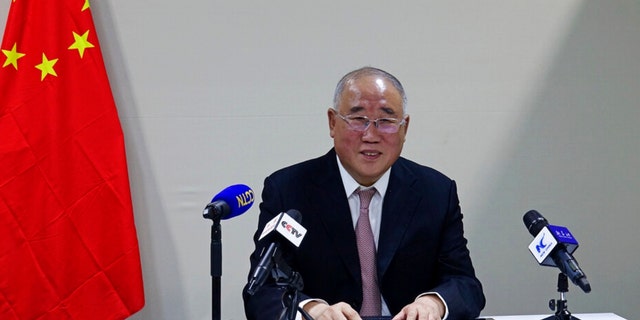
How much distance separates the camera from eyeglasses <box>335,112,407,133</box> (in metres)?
2.98

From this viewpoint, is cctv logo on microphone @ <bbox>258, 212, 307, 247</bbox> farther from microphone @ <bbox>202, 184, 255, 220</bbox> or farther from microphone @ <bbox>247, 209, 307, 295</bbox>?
microphone @ <bbox>202, 184, 255, 220</bbox>

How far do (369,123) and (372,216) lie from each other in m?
0.38

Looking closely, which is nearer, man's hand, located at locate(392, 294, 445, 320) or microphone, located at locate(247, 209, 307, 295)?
microphone, located at locate(247, 209, 307, 295)

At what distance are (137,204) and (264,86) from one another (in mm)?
890

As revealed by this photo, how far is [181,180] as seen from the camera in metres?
4.12

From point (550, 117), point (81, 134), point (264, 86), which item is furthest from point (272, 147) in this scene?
point (550, 117)

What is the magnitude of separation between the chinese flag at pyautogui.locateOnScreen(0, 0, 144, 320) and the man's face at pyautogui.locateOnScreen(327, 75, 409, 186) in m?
1.36

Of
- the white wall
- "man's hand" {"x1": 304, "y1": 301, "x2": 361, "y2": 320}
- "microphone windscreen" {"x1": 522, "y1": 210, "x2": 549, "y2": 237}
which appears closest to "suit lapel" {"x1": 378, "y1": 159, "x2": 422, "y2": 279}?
"man's hand" {"x1": 304, "y1": 301, "x2": 361, "y2": 320}

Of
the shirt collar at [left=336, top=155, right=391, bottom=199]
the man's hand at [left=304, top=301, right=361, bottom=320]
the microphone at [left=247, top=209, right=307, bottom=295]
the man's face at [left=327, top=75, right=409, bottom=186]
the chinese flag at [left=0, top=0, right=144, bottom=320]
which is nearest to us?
the microphone at [left=247, top=209, right=307, bottom=295]

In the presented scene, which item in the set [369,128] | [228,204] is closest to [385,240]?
[369,128]

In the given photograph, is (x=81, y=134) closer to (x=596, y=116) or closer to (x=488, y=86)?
(x=488, y=86)

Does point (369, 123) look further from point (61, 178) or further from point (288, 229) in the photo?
point (61, 178)

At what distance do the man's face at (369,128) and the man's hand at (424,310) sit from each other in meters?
0.53

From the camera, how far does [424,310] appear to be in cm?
267
